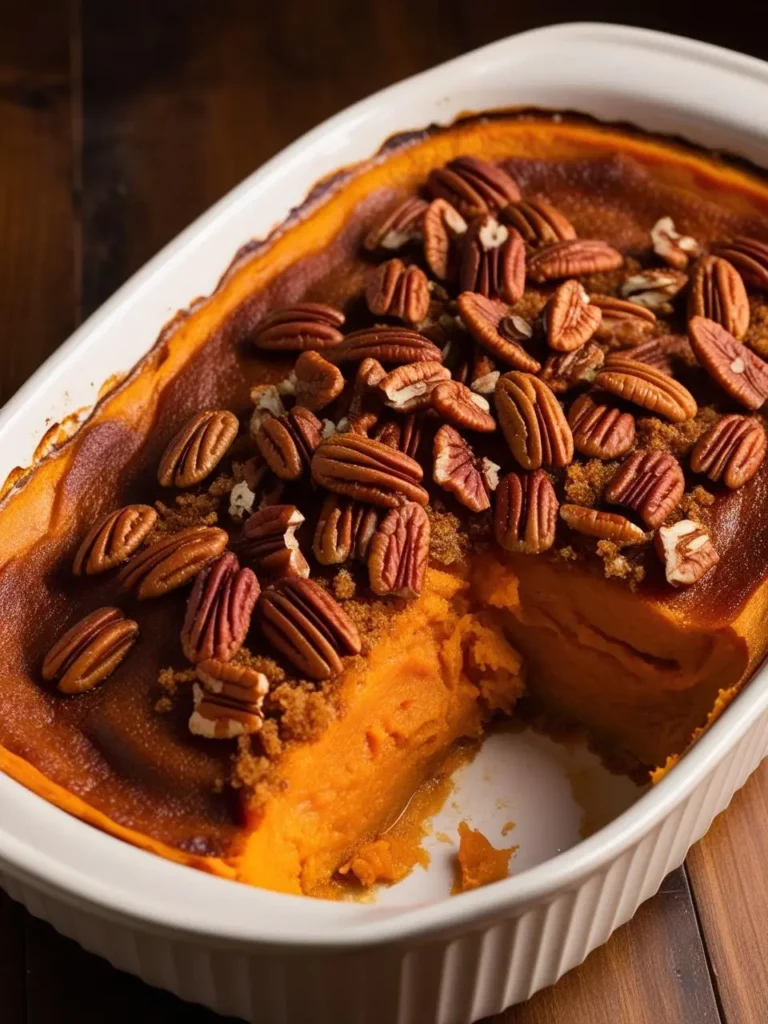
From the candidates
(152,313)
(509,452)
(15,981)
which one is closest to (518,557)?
(509,452)

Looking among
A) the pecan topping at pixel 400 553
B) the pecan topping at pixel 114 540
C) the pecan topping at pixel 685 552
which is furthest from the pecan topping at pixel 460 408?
the pecan topping at pixel 114 540

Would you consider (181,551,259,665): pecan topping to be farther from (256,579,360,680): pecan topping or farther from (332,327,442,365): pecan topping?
(332,327,442,365): pecan topping

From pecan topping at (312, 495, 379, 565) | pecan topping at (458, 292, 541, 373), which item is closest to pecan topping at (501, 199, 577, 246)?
pecan topping at (458, 292, 541, 373)

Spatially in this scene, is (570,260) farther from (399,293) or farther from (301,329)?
(301,329)

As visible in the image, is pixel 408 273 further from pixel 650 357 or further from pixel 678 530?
pixel 678 530

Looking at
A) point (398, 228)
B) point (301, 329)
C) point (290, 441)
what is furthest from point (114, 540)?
point (398, 228)

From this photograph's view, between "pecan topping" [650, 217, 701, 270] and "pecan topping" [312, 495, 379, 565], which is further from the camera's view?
"pecan topping" [650, 217, 701, 270]

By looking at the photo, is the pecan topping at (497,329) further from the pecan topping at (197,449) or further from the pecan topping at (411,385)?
the pecan topping at (197,449)
